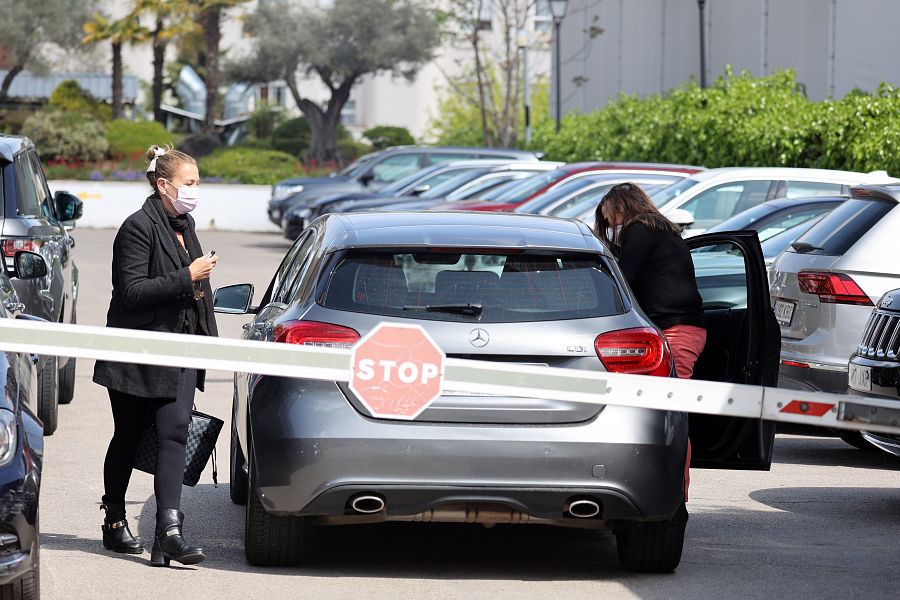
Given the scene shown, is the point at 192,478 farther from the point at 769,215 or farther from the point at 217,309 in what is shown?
the point at 769,215

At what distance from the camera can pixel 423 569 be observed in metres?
6.55

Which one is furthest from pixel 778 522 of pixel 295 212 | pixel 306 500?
pixel 295 212

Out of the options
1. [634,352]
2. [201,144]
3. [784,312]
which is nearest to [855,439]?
[784,312]

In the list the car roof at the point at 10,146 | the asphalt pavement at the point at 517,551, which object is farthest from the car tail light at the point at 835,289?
the car roof at the point at 10,146

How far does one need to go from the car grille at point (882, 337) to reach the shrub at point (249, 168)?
33468mm

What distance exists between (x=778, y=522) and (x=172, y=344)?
3952 mm

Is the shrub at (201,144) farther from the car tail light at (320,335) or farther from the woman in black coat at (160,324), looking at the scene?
the car tail light at (320,335)

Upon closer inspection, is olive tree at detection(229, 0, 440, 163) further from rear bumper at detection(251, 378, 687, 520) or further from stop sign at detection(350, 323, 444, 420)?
stop sign at detection(350, 323, 444, 420)

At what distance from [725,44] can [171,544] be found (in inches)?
1071

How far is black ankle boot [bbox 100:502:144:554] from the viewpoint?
22.0 ft

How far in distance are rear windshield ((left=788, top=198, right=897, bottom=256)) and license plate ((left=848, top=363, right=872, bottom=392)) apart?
5.73ft

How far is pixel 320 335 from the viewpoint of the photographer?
19.5 feet

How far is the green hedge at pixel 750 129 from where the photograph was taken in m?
19.0

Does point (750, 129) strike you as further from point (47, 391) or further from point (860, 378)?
point (860, 378)
